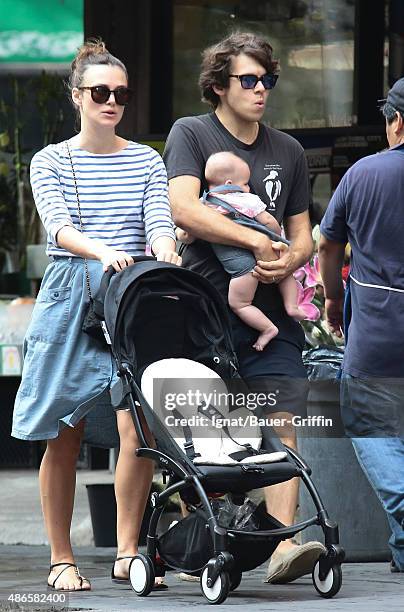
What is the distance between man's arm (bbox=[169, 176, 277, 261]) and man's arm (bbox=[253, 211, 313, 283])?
0.04 m

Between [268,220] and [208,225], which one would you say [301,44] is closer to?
[268,220]

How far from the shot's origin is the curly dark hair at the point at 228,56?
6.23 m

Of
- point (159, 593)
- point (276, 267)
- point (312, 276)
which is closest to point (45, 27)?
point (312, 276)

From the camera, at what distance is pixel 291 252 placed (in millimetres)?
6188

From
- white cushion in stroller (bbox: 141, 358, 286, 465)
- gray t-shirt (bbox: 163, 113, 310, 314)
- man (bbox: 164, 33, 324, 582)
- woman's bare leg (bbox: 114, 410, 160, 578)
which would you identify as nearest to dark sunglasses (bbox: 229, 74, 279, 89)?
man (bbox: 164, 33, 324, 582)

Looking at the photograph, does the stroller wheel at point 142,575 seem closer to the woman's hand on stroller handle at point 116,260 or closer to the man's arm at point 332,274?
the woman's hand on stroller handle at point 116,260

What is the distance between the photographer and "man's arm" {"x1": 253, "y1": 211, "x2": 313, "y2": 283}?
607cm

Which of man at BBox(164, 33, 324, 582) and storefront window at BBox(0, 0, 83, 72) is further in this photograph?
storefront window at BBox(0, 0, 83, 72)

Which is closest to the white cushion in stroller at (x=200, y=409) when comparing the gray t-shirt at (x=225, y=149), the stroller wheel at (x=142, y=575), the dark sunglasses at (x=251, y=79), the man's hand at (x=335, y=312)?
the stroller wheel at (x=142, y=575)

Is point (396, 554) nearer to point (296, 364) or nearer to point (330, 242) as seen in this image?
point (296, 364)

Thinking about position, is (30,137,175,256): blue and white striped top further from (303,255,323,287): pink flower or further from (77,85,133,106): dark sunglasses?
Answer: (303,255,323,287): pink flower

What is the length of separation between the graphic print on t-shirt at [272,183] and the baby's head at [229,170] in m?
0.11

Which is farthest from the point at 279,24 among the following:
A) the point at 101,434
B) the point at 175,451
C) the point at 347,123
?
the point at 175,451

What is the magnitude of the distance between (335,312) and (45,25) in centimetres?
405
